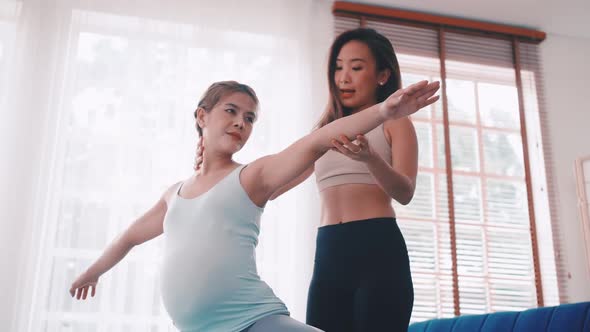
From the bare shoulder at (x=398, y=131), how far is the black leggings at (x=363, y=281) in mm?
229

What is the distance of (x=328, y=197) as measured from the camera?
1.69 meters

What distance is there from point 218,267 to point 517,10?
3666 millimetres

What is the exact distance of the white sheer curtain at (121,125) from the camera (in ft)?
10.7

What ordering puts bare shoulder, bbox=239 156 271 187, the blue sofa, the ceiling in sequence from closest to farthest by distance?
bare shoulder, bbox=239 156 271 187 < the blue sofa < the ceiling

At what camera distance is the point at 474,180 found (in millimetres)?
4062

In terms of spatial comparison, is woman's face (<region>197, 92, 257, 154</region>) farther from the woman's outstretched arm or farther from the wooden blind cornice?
the wooden blind cornice

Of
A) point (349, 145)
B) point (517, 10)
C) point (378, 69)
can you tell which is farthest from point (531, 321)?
point (517, 10)

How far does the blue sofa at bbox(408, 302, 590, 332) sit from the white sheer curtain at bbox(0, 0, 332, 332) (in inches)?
42.4

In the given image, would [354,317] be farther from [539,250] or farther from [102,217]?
[539,250]

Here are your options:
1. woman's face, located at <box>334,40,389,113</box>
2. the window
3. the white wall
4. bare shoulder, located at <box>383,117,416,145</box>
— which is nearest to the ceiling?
the white wall

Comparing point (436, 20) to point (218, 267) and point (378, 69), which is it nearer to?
point (378, 69)

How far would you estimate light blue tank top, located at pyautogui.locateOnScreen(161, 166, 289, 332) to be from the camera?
4.19 ft

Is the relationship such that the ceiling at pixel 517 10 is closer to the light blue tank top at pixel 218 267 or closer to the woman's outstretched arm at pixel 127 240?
the woman's outstretched arm at pixel 127 240

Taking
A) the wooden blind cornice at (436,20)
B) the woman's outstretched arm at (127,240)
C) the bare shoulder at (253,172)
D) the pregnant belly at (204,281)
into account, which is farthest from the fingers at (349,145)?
the wooden blind cornice at (436,20)
